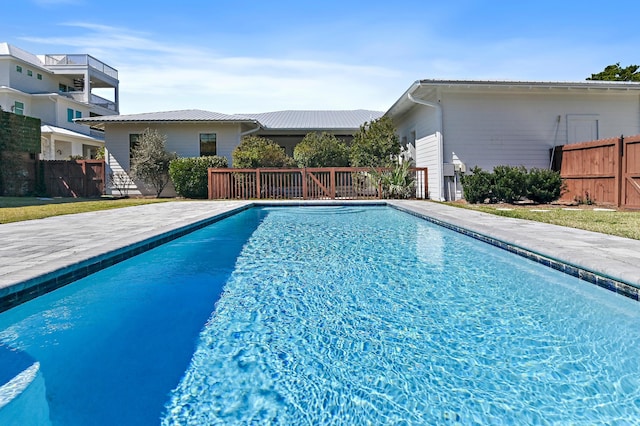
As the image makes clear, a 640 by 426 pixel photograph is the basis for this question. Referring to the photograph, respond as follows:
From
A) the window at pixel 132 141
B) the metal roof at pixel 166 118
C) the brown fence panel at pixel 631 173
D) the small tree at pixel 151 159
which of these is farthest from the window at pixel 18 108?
the brown fence panel at pixel 631 173

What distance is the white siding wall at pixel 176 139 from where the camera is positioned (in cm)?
1833

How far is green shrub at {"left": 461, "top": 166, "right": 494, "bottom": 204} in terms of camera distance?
1216 centimetres

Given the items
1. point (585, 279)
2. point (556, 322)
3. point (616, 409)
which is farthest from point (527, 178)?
point (616, 409)

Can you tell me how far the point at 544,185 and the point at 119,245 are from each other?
1046 centimetres

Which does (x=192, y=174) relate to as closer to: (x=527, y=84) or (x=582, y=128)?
(x=527, y=84)

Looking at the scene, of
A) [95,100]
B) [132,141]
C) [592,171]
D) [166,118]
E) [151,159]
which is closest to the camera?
[592,171]

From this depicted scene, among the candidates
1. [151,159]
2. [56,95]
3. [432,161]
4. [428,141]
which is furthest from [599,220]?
[56,95]

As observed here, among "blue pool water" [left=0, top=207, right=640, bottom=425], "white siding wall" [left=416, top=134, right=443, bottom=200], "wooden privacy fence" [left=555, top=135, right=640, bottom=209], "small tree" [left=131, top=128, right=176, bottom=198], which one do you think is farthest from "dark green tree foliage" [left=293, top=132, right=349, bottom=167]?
"blue pool water" [left=0, top=207, right=640, bottom=425]

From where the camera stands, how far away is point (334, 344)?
299 centimetres

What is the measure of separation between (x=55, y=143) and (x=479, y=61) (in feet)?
77.7

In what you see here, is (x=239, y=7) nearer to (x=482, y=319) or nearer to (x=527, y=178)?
(x=527, y=178)

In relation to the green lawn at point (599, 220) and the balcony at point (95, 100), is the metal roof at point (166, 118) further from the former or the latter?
the balcony at point (95, 100)

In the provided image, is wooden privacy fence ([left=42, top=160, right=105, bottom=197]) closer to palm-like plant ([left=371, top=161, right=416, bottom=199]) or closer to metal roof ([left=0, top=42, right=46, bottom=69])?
palm-like plant ([left=371, top=161, right=416, bottom=199])

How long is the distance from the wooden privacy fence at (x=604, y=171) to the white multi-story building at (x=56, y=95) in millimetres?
24321
